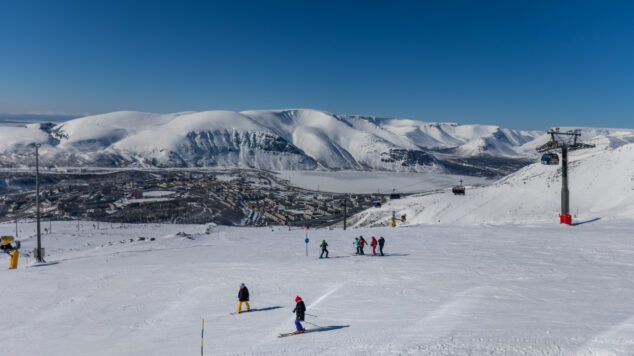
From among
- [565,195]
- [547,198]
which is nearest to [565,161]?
[565,195]

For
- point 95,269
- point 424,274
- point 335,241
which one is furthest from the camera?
point 335,241

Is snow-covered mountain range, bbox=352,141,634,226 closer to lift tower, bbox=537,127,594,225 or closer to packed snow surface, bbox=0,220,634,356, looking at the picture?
lift tower, bbox=537,127,594,225

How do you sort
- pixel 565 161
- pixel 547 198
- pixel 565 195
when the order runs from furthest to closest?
1. pixel 547 198
2. pixel 565 161
3. pixel 565 195

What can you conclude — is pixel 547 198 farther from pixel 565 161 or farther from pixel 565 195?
pixel 565 195

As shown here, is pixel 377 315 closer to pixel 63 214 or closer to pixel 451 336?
pixel 451 336

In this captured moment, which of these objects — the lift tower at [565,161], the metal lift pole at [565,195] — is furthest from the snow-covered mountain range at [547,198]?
the lift tower at [565,161]

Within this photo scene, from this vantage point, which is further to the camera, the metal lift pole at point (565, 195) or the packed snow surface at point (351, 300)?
the metal lift pole at point (565, 195)

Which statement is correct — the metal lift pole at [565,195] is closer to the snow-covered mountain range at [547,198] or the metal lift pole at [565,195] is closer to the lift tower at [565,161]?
the lift tower at [565,161]

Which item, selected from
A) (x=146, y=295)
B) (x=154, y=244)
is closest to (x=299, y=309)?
(x=146, y=295)
